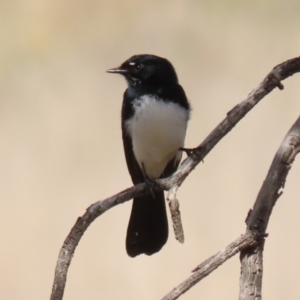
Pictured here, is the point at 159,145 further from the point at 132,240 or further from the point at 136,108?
the point at 132,240

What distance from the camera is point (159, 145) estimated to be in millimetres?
2725

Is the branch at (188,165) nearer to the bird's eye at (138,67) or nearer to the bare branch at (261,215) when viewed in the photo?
the bare branch at (261,215)

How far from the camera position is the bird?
2643 mm

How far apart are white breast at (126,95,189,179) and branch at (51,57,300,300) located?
764mm

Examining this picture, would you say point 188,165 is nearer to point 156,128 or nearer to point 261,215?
point 261,215

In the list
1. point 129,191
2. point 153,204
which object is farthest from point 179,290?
point 153,204

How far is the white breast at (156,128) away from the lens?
262 centimetres

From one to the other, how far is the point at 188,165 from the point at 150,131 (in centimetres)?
86

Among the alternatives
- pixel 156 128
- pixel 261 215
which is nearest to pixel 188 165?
pixel 261 215

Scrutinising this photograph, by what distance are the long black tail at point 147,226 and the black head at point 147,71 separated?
56 centimetres

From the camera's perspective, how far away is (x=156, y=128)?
104 inches

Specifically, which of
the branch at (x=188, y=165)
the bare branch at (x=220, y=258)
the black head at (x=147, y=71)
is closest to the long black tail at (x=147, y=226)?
the black head at (x=147, y=71)

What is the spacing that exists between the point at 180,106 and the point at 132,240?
68cm

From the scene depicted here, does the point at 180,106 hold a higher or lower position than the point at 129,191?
higher
